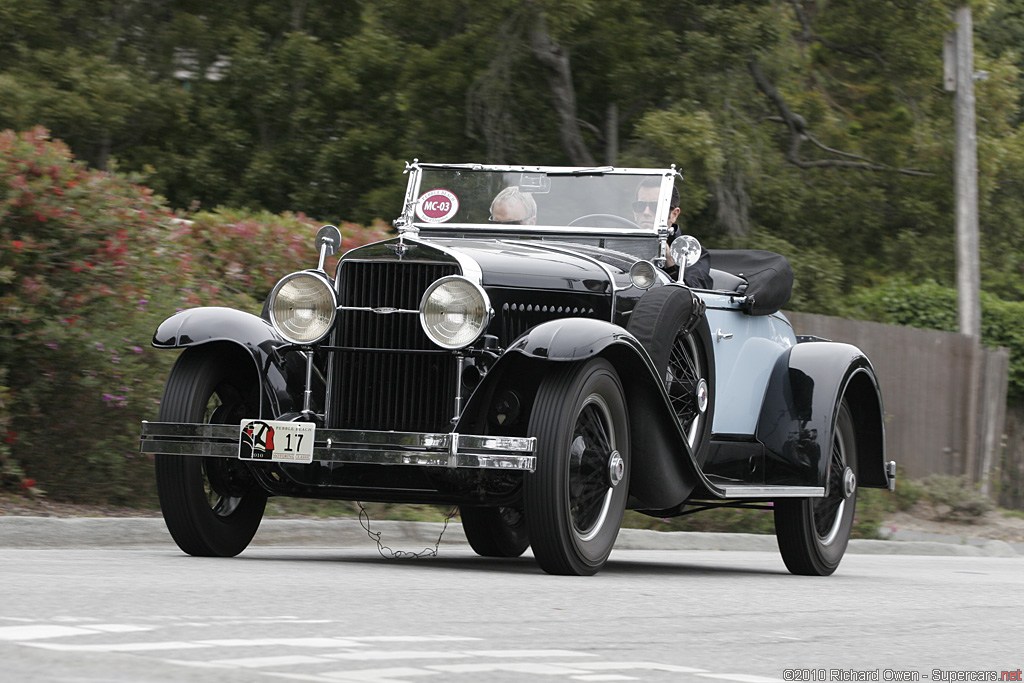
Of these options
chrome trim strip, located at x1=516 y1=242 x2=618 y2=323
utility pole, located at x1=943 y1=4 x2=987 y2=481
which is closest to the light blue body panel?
chrome trim strip, located at x1=516 y1=242 x2=618 y2=323

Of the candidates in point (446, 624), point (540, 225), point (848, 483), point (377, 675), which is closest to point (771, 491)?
point (848, 483)

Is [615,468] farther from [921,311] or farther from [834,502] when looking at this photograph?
[921,311]

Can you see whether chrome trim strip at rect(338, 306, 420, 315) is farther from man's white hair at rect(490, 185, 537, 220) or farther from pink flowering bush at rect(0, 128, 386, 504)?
pink flowering bush at rect(0, 128, 386, 504)

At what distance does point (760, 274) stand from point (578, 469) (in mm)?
2569

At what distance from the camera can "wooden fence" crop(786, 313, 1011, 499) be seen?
16.5m

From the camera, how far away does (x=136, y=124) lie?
20.1m

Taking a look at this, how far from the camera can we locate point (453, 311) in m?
6.51

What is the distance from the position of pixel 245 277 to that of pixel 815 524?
4628 millimetres

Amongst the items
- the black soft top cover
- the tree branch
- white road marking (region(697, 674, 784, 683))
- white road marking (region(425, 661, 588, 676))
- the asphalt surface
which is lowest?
the asphalt surface

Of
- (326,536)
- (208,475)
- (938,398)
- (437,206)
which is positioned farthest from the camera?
(938,398)

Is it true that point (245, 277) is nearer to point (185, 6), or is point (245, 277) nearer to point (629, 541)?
point (629, 541)

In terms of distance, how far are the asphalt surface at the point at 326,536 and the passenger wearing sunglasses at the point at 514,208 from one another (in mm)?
1832

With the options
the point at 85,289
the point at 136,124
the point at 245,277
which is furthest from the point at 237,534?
the point at 136,124

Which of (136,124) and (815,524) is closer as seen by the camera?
(815,524)
